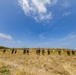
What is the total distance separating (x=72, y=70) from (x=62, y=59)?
210 centimetres

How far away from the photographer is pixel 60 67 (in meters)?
15.1

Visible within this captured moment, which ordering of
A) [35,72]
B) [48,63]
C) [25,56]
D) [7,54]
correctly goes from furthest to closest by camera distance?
[7,54]
[25,56]
[48,63]
[35,72]

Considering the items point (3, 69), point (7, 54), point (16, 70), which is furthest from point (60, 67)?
point (7, 54)

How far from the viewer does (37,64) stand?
15.7m

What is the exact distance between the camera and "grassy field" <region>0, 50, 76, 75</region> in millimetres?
13695

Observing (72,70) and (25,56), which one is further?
(25,56)

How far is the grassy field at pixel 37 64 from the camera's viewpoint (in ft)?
44.9

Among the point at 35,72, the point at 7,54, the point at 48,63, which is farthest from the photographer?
the point at 7,54

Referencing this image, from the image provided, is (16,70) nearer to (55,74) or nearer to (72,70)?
(55,74)

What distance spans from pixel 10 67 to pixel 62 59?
596 cm

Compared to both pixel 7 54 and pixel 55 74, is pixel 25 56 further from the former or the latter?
pixel 55 74

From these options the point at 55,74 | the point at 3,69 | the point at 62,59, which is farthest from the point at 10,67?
the point at 62,59

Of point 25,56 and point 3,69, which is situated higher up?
point 25,56

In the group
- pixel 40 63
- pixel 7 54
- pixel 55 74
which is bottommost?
pixel 55 74
